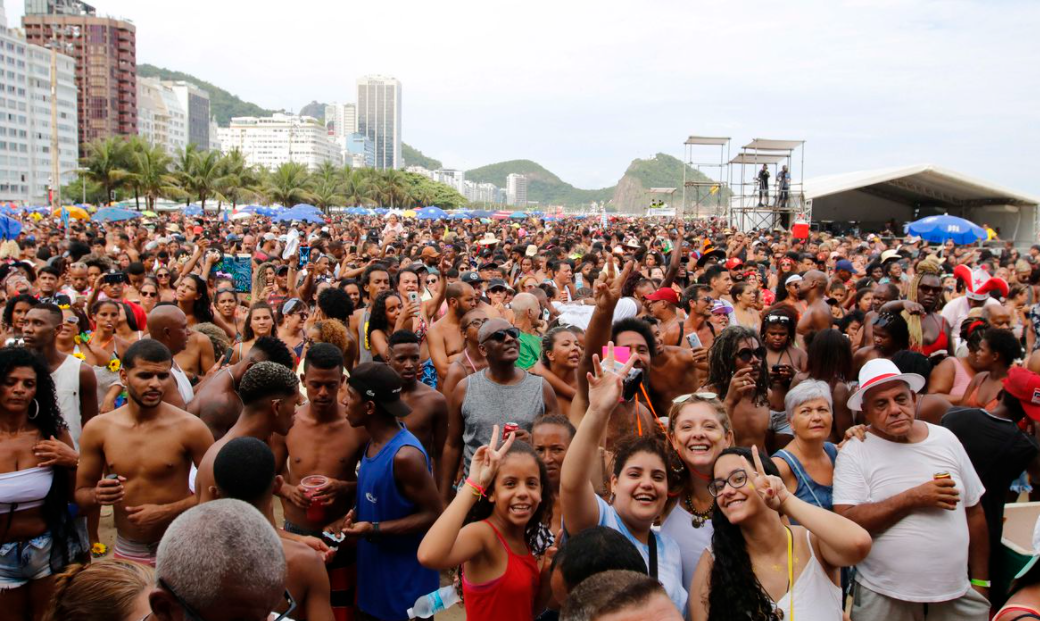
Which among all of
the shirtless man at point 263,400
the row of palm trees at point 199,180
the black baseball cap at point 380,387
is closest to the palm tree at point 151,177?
the row of palm trees at point 199,180

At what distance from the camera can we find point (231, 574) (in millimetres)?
1840

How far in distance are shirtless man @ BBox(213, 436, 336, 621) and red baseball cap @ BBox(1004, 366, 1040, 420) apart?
368cm

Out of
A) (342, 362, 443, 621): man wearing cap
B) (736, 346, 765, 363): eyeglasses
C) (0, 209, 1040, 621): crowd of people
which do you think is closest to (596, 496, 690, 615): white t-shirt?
(0, 209, 1040, 621): crowd of people

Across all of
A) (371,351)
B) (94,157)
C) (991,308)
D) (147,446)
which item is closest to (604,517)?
(147,446)

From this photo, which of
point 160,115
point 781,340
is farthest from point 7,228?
point 160,115

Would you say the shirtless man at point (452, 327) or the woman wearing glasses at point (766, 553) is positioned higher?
the shirtless man at point (452, 327)

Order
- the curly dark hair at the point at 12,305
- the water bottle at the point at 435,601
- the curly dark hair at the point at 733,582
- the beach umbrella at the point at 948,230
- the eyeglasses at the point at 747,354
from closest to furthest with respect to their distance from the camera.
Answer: the curly dark hair at the point at 733,582 → the water bottle at the point at 435,601 → the eyeglasses at the point at 747,354 → the curly dark hair at the point at 12,305 → the beach umbrella at the point at 948,230

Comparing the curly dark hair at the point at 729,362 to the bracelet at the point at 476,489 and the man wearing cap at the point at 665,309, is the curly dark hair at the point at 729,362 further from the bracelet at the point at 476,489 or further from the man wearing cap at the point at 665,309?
the bracelet at the point at 476,489

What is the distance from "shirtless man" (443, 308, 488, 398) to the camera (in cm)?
529

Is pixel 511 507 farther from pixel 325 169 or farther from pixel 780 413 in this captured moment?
pixel 325 169

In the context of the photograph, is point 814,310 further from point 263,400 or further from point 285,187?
point 285,187

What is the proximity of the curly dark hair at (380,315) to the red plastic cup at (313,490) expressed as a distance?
2.89 m

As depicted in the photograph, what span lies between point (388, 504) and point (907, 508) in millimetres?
2260

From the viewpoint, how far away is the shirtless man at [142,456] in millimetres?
3650
